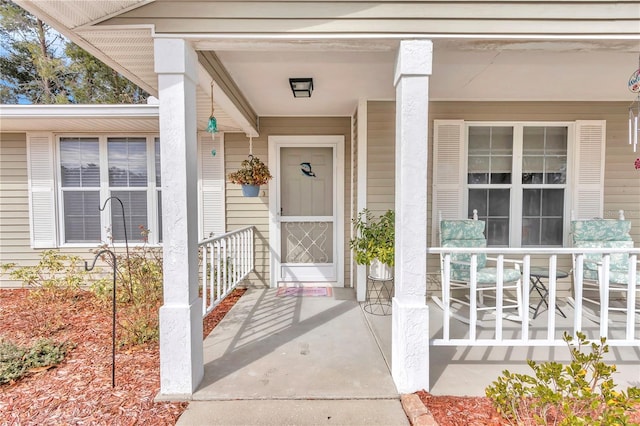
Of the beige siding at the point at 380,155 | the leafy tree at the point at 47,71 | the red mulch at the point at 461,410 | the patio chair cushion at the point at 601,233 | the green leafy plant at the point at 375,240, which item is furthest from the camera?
the leafy tree at the point at 47,71

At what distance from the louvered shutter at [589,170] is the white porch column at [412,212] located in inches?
118

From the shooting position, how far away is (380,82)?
320cm

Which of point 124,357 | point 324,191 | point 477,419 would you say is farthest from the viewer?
point 324,191

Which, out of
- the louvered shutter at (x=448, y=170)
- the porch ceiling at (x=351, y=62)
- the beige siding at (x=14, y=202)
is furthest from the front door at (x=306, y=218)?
the beige siding at (x=14, y=202)

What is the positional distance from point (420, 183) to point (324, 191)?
8.34ft

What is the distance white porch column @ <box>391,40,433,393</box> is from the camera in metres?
2.00

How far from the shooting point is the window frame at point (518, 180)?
12.5ft

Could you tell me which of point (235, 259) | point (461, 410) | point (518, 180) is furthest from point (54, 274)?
point (518, 180)

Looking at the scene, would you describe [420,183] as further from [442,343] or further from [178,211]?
[178,211]

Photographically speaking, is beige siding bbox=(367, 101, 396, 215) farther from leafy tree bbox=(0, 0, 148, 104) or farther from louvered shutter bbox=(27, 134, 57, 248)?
leafy tree bbox=(0, 0, 148, 104)

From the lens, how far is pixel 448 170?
3.81 meters

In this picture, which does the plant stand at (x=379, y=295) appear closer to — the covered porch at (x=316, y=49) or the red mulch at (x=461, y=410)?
the covered porch at (x=316, y=49)

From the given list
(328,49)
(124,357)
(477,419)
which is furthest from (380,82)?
(124,357)

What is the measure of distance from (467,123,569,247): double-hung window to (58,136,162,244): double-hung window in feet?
14.2
